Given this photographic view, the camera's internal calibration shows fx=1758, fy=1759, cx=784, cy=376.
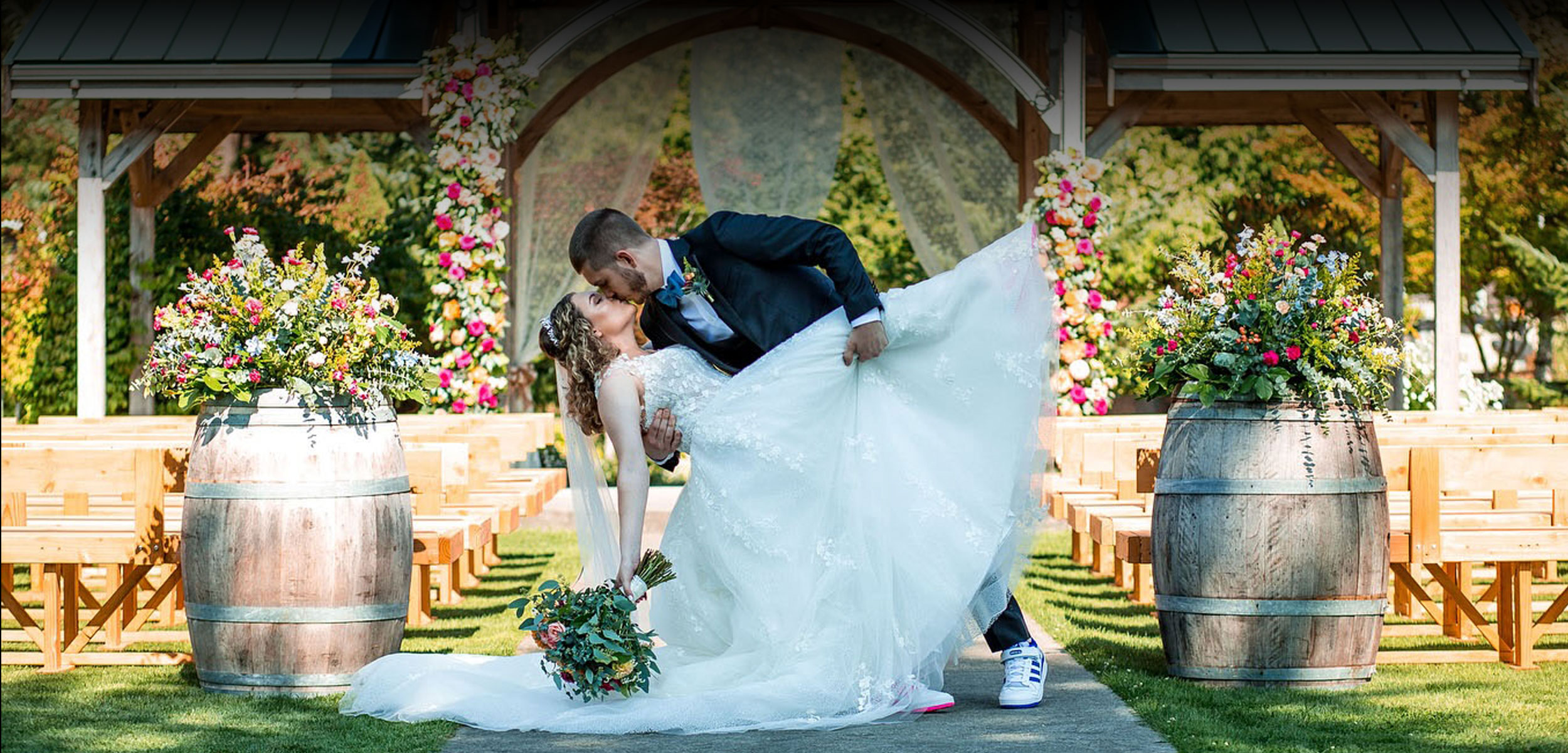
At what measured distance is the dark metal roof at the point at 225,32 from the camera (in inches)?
472

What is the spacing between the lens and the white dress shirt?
205 inches

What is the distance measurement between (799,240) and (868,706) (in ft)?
4.49

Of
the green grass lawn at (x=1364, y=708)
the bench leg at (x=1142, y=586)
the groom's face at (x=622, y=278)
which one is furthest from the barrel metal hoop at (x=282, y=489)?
the bench leg at (x=1142, y=586)

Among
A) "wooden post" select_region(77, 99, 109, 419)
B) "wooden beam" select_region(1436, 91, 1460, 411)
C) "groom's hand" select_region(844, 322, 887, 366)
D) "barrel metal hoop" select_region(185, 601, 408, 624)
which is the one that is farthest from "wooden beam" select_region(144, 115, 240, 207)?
"groom's hand" select_region(844, 322, 887, 366)

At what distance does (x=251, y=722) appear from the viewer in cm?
516

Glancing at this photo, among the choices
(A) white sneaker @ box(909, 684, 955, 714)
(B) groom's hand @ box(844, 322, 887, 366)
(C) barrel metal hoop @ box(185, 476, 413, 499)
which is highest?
(B) groom's hand @ box(844, 322, 887, 366)

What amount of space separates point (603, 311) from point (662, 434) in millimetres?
414

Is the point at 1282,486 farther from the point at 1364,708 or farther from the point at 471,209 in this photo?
the point at 471,209

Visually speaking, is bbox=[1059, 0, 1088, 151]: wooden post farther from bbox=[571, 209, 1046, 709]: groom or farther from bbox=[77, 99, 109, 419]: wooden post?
bbox=[571, 209, 1046, 709]: groom

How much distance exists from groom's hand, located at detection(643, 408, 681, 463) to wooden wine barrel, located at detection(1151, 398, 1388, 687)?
63.9 inches

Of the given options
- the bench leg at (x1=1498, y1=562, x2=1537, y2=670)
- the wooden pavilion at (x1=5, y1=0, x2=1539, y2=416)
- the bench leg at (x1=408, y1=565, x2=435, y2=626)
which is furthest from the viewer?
the wooden pavilion at (x1=5, y1=0, x2=1539, y2=416)

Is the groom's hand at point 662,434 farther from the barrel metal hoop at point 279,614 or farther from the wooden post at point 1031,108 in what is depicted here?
the wooden post at point 1031,108

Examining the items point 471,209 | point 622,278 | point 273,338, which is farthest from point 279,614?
point 471,209

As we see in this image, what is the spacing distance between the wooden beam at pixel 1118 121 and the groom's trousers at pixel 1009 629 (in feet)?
26.3
